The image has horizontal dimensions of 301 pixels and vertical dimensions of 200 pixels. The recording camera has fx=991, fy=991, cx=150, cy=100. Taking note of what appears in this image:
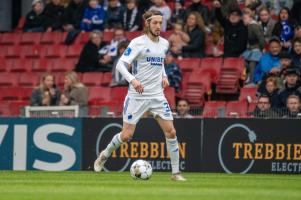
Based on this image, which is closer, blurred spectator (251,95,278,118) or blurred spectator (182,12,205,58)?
blurred spectator (251,95,278,118)

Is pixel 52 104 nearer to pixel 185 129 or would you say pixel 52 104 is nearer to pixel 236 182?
pixel 185 129

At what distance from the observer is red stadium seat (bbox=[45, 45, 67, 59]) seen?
25.1 meters

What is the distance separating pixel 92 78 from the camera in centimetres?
2339

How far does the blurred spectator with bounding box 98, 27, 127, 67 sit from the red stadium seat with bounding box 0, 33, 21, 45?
3.73m

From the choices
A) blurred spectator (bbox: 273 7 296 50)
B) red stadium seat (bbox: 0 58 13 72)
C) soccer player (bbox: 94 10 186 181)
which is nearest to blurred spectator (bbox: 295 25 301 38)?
blurred spectator (bbox: 273 7 296 50)

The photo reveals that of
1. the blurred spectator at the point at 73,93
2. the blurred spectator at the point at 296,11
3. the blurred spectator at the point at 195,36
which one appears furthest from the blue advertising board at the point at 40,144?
the blurred spectator at the point at 296,11

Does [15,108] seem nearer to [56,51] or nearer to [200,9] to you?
[56,51]

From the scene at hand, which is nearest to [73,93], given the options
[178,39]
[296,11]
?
[178,39]

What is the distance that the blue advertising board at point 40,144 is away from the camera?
19.0 m

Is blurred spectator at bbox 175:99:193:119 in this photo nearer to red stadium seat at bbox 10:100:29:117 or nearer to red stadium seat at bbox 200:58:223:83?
red stadium seat at bbox 200:58:223:83

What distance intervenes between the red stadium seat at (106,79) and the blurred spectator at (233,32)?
115 inches

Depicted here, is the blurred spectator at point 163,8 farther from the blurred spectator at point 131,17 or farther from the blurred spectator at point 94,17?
the blurred spectator at point 94,17

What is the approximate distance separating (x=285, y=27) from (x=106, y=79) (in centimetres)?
459

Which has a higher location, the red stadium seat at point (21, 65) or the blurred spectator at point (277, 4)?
the blurred spectator at point (277, 4)
